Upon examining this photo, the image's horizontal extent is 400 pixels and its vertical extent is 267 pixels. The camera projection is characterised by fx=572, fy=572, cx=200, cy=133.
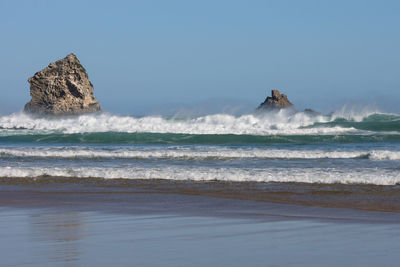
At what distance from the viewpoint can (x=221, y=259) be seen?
439cm

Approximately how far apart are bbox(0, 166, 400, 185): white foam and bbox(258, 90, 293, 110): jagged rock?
118 ft

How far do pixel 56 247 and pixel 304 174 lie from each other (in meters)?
6.81

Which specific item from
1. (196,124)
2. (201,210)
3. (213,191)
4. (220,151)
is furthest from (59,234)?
(196,124)

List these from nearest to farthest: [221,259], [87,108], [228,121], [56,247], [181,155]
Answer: [221,259] → [56,247] → [181,155] → [228,121] → [87,108]

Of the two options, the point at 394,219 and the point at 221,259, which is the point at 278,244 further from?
the point at 394,219

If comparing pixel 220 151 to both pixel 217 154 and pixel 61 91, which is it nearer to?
pixel 217 154

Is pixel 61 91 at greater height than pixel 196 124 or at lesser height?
greater

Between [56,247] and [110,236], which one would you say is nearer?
[56,247]

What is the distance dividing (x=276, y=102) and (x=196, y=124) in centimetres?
1635

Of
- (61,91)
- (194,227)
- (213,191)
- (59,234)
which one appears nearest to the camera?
(59,234)

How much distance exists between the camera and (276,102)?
48312mm

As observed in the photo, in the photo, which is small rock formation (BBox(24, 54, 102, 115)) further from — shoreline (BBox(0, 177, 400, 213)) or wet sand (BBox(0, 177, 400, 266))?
wet sand (BBox(0, 177, 400, 266))

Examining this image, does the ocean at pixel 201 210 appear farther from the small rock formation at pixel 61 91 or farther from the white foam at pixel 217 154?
the small rock formation at pixel 61 91

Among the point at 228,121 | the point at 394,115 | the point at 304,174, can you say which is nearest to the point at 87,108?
the point at 228,121
